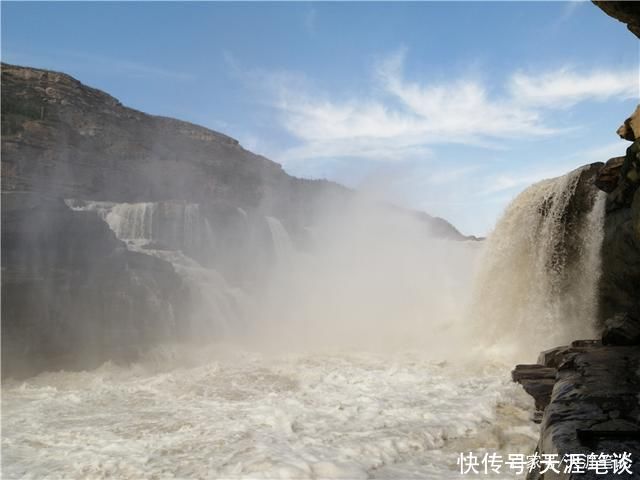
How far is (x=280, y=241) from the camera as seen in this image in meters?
24.6

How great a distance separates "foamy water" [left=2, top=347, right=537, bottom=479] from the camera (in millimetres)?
5375

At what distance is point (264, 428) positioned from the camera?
6.61 meters

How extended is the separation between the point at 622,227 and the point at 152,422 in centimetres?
901

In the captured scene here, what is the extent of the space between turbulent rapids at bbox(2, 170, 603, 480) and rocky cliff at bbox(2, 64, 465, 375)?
1.14ft

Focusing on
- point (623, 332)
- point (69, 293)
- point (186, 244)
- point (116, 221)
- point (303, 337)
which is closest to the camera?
point (623, 332)

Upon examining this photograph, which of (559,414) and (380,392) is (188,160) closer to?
(380,392)

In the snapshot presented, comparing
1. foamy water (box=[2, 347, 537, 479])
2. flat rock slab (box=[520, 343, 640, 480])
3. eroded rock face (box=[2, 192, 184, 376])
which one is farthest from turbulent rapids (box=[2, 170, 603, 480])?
flat rock slab (box=[520, 343, 640, 480])

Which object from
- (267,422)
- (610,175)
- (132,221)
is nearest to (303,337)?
(132,221)

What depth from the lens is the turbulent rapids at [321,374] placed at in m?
5.71

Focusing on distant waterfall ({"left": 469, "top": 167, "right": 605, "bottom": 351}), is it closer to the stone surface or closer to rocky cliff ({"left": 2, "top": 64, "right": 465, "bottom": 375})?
the stone surface

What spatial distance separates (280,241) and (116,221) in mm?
7930

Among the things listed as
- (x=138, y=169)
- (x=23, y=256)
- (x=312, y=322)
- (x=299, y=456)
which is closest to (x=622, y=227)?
(x=299, y=456)

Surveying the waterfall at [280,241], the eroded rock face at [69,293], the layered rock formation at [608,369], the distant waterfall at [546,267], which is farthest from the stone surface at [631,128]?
the waterfall at [280,241]

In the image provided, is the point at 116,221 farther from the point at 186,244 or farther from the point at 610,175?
the point at 610,175
